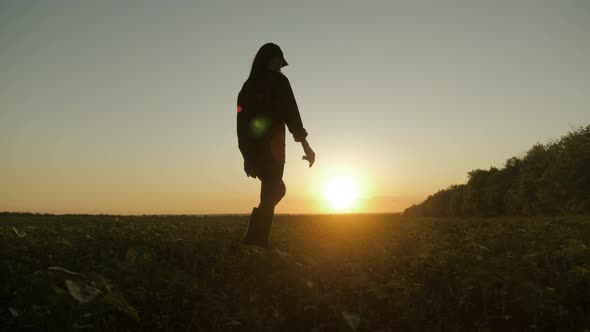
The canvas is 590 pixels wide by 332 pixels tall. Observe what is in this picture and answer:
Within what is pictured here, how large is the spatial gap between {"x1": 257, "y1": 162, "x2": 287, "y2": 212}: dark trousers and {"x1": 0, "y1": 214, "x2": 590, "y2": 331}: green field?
0.88 meters

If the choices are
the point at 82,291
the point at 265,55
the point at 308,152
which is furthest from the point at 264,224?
the point at 82,291

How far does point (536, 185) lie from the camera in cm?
5162

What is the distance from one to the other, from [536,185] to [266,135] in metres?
53.7

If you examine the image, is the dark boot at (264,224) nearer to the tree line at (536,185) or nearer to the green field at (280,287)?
the green field at (280,287)

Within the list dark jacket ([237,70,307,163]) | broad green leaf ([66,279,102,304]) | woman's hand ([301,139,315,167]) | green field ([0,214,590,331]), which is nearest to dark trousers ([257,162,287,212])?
dark jacket ([237,70,307,163])

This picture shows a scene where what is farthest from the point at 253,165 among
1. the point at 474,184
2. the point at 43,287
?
the point at 474,184

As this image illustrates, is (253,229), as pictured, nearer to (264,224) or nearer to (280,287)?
(264,224)

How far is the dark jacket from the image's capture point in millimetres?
7699

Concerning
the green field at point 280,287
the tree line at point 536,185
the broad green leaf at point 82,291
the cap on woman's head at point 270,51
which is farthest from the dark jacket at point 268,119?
the tree line at point 536,185

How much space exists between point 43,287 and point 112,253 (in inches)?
86.9

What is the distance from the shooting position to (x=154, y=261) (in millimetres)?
6445

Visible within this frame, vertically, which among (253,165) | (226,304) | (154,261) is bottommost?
(226,304)

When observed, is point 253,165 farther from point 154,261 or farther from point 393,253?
point 393,253

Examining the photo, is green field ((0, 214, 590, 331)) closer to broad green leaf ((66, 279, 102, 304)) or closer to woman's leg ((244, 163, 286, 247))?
broad green leaf ((66, 279, 102, 304))
